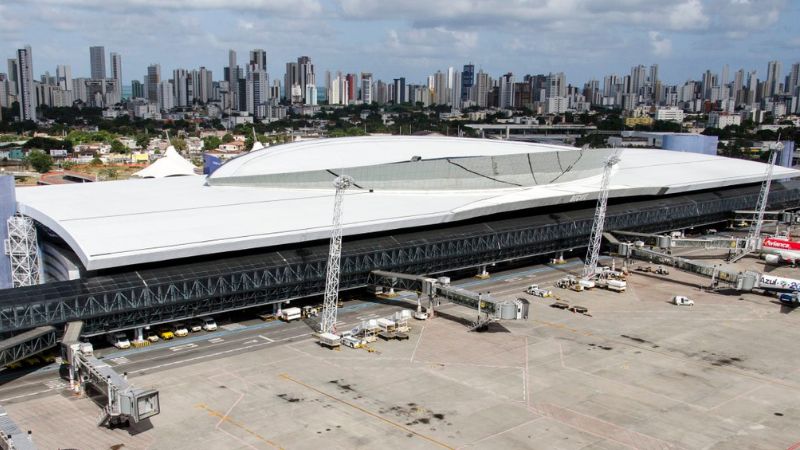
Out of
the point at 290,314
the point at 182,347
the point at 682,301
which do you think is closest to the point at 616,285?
the point at 682,301

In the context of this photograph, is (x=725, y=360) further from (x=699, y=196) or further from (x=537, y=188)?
(x=699, y=196)

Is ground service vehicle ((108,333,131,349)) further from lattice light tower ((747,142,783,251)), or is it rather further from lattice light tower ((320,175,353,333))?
lattice light tower ((747,142,783,251))

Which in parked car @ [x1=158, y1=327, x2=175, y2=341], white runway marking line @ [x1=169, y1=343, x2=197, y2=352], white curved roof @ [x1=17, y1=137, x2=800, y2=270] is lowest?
white runway marking line @ [x1=169, y1=343, x2=197, y2=352]

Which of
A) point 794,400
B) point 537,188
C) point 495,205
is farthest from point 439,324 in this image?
point 537,188

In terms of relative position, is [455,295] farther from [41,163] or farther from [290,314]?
[41,163]

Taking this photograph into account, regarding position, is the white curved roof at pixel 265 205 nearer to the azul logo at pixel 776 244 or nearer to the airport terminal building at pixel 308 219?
the airport terminal building at pixel 308 219

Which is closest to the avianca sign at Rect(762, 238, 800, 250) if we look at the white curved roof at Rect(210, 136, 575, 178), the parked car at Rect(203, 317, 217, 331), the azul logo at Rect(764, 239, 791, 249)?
the azul logo at Rect(764, 239, 791, 249)

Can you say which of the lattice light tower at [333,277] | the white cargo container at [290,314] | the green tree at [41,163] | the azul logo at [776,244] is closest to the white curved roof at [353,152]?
the white cargo container at [290,314]
